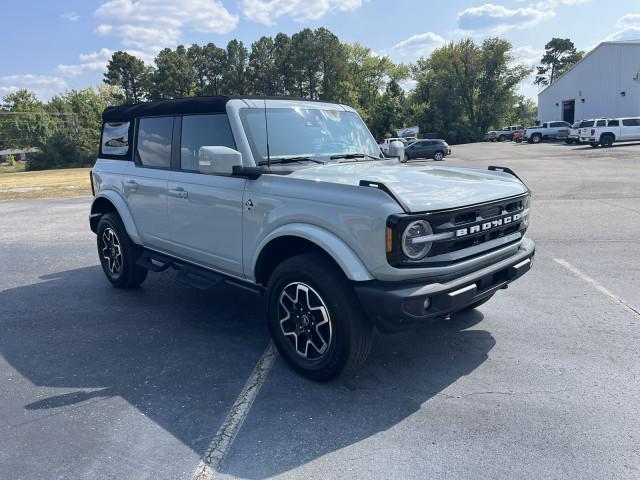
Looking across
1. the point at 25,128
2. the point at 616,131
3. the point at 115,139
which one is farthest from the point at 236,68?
the point at 115,139

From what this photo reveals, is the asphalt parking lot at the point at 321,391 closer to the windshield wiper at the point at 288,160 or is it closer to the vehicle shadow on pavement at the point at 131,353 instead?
the vehicle shadow on pavement at the point at 131,353

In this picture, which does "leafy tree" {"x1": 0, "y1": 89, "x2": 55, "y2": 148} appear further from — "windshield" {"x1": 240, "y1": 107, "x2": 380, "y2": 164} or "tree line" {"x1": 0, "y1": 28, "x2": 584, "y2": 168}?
"windshield" {"x1": 240, "y1": 107, "x2": 380, "y2": 164}

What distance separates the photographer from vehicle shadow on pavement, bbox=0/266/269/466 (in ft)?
10.5

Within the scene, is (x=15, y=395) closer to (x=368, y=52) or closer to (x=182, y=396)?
(x=182, y=396)

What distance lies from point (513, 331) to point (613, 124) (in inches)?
1398

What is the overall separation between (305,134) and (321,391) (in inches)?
87.8

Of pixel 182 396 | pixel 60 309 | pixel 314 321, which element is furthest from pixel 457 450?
pixel 60 309

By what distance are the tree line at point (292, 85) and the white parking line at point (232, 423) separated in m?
64.8

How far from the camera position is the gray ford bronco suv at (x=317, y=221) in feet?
10.3

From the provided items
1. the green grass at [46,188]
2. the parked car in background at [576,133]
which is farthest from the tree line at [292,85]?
the green grass at [46,188]

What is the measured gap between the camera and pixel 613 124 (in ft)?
111

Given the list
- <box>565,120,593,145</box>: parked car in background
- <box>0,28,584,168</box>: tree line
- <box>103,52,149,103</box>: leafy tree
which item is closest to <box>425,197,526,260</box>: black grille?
<box>565,120,593,145</box>: parked car in background

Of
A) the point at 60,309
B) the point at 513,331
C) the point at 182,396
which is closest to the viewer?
the point at 182,396

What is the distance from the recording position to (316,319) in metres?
3.51
